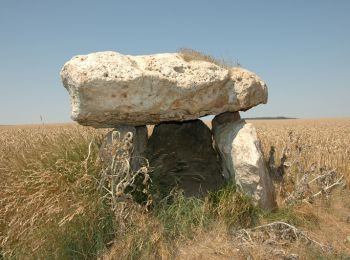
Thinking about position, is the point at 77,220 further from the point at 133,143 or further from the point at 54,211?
the point at 133,143

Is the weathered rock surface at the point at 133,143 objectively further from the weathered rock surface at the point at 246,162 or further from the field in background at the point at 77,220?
the weathered rock surface at the point at 246,162

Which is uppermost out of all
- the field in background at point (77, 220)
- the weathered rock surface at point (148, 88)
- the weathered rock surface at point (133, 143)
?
the weathered rock surface at point (148, 88)

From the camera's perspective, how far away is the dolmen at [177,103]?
17.1 feet

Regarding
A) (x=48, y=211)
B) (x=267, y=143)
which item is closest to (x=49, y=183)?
(x=48, y=211)

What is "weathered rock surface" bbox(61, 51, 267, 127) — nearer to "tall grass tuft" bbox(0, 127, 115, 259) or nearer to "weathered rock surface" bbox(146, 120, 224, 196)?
"tall grass tuft" bbox(0, 127, 115, 259)

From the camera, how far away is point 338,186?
22.2ft

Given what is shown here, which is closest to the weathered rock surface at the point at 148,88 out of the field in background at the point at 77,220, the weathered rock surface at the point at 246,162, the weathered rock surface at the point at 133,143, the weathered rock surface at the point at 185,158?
the weathered rock surface at the point at 133,143

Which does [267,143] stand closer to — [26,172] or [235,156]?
[235,156]

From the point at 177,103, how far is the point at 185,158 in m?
1.62

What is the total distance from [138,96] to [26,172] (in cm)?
191

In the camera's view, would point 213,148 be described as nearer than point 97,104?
No

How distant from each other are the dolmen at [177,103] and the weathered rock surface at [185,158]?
0.8 inches

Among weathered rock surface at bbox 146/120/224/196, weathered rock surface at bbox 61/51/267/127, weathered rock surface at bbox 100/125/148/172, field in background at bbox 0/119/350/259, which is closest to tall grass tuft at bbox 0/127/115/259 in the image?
field in background at bbox 0/119/350/259

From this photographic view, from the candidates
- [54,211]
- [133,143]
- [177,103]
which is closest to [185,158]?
[133,143]
